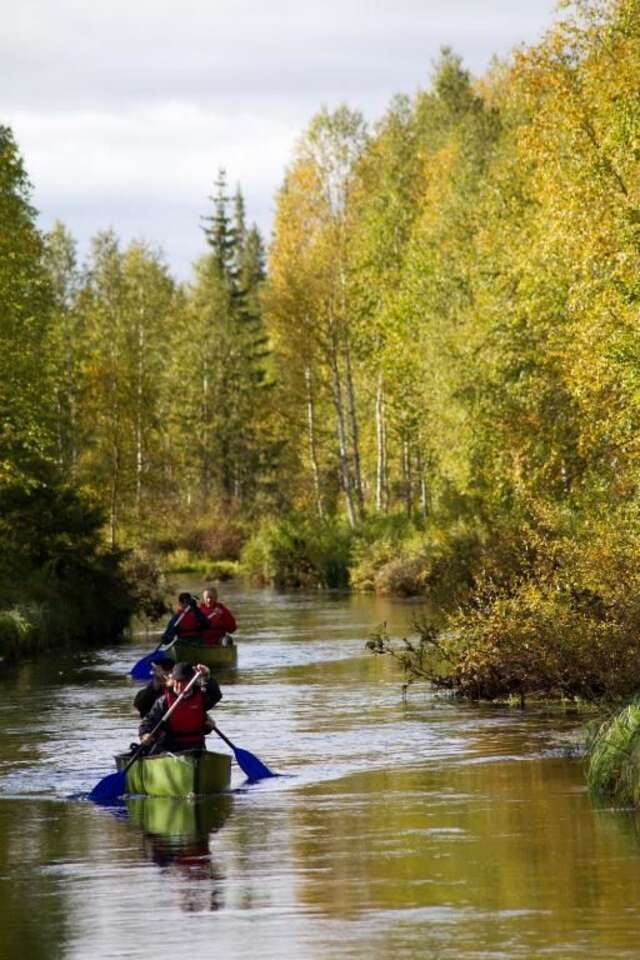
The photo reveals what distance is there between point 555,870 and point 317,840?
2.72 meters

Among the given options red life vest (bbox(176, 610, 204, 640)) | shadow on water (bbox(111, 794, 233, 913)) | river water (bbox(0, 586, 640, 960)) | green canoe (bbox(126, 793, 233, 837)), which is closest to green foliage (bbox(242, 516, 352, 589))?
red life vest (bbox(176, 610, 204, 640))

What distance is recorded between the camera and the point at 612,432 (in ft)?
98.9

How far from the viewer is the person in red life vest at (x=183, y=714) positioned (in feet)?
65.3

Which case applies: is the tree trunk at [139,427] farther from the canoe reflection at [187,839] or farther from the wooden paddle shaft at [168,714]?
the canoe reflection at [187,839]

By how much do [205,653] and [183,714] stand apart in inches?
560

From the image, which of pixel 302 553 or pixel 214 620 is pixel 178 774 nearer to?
pixel 214 620

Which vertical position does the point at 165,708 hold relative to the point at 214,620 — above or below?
below

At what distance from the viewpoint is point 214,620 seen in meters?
35.3

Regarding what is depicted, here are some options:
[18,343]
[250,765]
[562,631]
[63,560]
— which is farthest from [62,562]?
[250,765]

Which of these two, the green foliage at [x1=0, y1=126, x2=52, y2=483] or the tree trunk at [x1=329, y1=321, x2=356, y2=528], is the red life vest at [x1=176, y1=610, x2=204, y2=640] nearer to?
the green foliage at [x1=0, y1=126, x2=52, y2=483]

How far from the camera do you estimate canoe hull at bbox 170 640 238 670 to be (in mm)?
34156

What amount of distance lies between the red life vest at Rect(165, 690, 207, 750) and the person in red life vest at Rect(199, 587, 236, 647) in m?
14.4

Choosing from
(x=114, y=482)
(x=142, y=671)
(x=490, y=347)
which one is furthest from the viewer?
(x=114, y=482)

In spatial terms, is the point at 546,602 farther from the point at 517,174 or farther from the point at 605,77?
the point at 517,174
